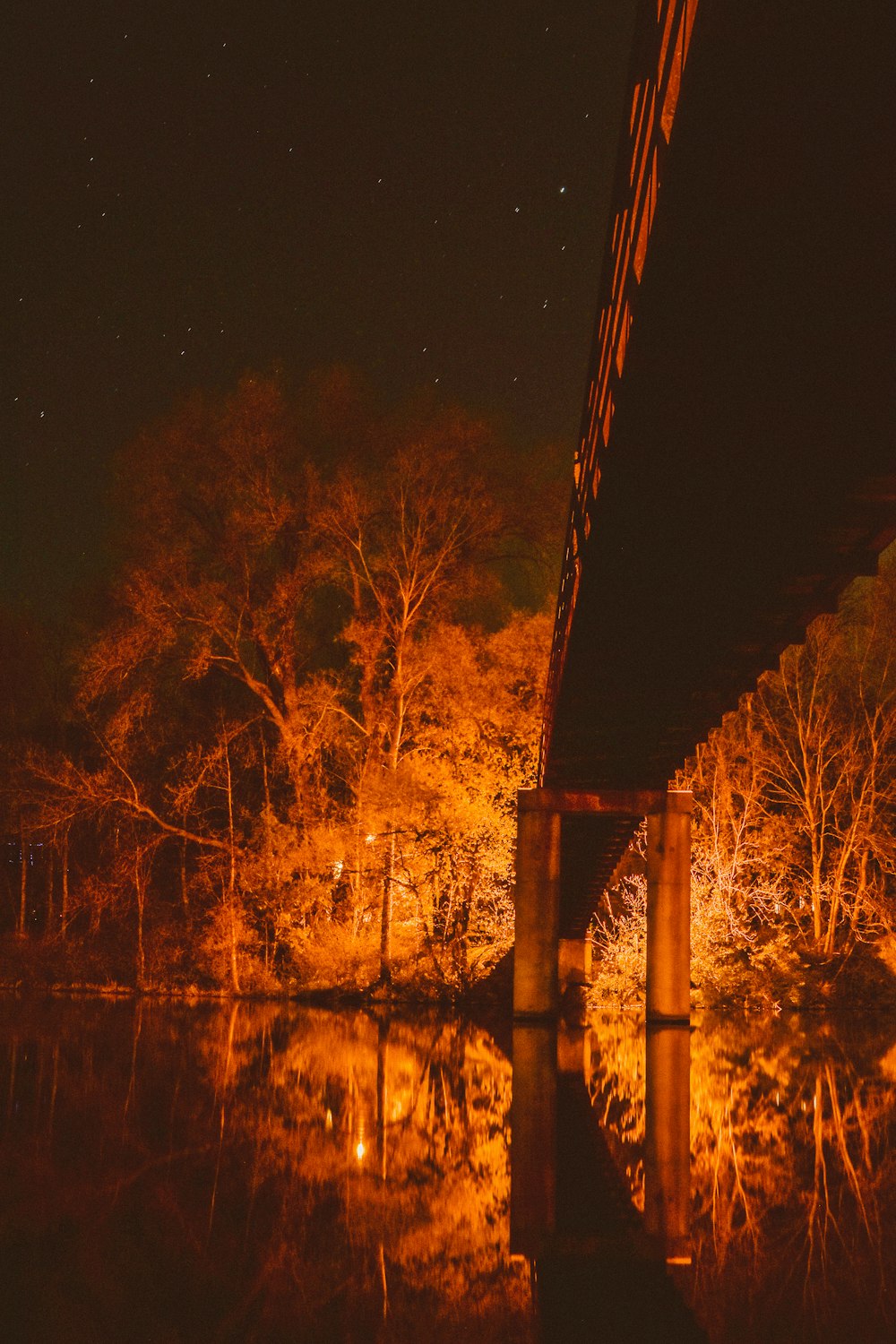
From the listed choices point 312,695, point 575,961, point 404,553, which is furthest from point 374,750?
point 575,961

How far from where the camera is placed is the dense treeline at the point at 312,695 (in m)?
29.3

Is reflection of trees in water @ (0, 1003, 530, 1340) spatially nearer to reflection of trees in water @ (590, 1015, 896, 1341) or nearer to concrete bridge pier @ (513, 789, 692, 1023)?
reflection of trees in water @ (590, 1015, 896, 1341)

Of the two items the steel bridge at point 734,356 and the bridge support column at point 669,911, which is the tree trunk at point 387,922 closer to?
the bridge support column at point 669,911

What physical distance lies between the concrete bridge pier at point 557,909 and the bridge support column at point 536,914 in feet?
0.05

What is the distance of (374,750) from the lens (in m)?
31.0

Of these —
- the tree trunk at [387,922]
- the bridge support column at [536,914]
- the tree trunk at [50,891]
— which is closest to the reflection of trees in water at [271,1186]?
the bridge support column at [536,914]

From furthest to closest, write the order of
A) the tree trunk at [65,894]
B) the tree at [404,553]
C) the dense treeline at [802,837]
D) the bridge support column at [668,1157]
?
the tree trunk at [65,894] < the tree at [404,553] < the dense treeline at [802,837] < the bridge support column at [668,1157]

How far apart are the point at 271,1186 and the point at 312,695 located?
22.3 metres

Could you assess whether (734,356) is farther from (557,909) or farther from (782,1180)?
(557,909)

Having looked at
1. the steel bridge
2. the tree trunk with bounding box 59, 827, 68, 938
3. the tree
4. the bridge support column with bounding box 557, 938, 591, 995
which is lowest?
the bridge support column with bounding box 557, 938, 591, 995

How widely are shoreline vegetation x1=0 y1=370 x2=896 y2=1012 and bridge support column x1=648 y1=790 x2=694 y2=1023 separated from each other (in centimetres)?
415

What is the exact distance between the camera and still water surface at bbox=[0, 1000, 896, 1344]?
6215 millimetres

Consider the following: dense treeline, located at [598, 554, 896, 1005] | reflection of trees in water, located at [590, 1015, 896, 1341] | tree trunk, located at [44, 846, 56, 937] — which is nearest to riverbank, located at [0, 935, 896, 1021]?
dense treeline, located at [598, 554, 896, 1005]

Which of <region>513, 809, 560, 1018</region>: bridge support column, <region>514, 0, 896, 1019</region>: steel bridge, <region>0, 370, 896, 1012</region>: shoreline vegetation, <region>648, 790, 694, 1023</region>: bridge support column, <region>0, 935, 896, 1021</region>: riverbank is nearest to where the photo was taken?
<region>514, 0, 896, 1019</region>: steel bridge
